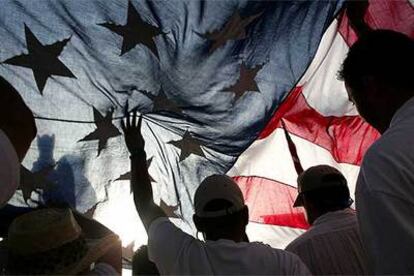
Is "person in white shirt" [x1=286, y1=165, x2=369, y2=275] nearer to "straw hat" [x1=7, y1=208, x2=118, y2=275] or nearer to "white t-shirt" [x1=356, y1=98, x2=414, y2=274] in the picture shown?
"straw hat" [x1=7, y1=208, x2=118, y2=275]

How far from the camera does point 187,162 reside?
11.5 ft

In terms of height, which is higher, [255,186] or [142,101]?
[142,101]

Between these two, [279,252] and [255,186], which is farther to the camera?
[255,186]

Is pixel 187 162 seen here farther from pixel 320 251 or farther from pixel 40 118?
pixel 320 251

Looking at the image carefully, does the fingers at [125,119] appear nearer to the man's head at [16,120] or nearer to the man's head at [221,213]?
the man's head at [221,213]

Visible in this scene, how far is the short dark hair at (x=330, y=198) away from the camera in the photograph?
106 inches

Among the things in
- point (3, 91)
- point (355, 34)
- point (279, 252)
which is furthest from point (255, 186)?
point (3, 91)

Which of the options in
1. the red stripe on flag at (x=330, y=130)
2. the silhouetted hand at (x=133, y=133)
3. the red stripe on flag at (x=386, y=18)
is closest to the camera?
the silhouetted hand at (x=133, y=133)

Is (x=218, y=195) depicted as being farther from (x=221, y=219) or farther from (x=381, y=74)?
(x=381, y=74)

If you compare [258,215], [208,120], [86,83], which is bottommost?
[258,215]

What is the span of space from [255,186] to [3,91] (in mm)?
2631

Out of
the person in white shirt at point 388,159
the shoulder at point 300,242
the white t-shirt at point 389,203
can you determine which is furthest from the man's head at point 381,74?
the shoulder at point 300,242

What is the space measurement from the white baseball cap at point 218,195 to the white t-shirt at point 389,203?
2.89 ft

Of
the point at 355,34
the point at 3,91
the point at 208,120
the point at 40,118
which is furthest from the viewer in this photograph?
the point at 355,34
